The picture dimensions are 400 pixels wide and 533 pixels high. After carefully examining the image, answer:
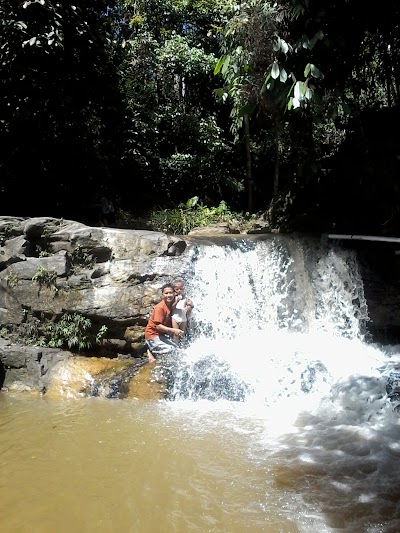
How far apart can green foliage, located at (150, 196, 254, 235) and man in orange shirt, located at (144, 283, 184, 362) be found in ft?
16.8

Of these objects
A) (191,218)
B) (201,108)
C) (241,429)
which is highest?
(201,108)

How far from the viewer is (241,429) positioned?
4578 mm

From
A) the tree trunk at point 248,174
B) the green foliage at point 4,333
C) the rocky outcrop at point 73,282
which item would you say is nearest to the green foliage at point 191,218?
the tree trunk at point 248,174

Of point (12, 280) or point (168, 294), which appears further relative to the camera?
point (12, 280)

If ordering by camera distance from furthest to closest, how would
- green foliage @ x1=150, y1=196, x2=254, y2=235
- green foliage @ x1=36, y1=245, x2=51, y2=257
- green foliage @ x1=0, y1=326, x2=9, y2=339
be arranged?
green foliage @ x1=150, y1=196, x2=254, y2=235 < green foliage @ x1=36, y1=245, x2=51, y2=257 < green foliage @ x1=0, y1=326, x2=9, y2=339

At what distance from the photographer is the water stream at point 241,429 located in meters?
3.06

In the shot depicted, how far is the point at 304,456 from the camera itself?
3.92m

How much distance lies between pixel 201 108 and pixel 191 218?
15.4 feet

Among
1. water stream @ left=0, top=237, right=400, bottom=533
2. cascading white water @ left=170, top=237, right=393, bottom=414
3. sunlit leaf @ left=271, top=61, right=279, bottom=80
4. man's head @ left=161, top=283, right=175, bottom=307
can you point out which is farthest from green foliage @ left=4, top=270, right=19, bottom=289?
sunlit leaf @ left=271, top=61, right=279, bottom=80

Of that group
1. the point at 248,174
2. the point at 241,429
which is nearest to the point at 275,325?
the point at 241,429

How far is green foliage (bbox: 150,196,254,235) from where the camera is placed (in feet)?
38.4

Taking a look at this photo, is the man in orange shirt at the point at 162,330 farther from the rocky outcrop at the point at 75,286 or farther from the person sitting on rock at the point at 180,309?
the rocky outcrop at the point at 75,286

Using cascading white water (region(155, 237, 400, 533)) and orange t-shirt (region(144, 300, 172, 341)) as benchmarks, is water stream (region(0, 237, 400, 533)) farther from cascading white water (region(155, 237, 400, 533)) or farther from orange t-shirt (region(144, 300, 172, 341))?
orange t-shirt (region(144, 300, 172, 341))

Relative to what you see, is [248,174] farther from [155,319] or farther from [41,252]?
[155,319]
